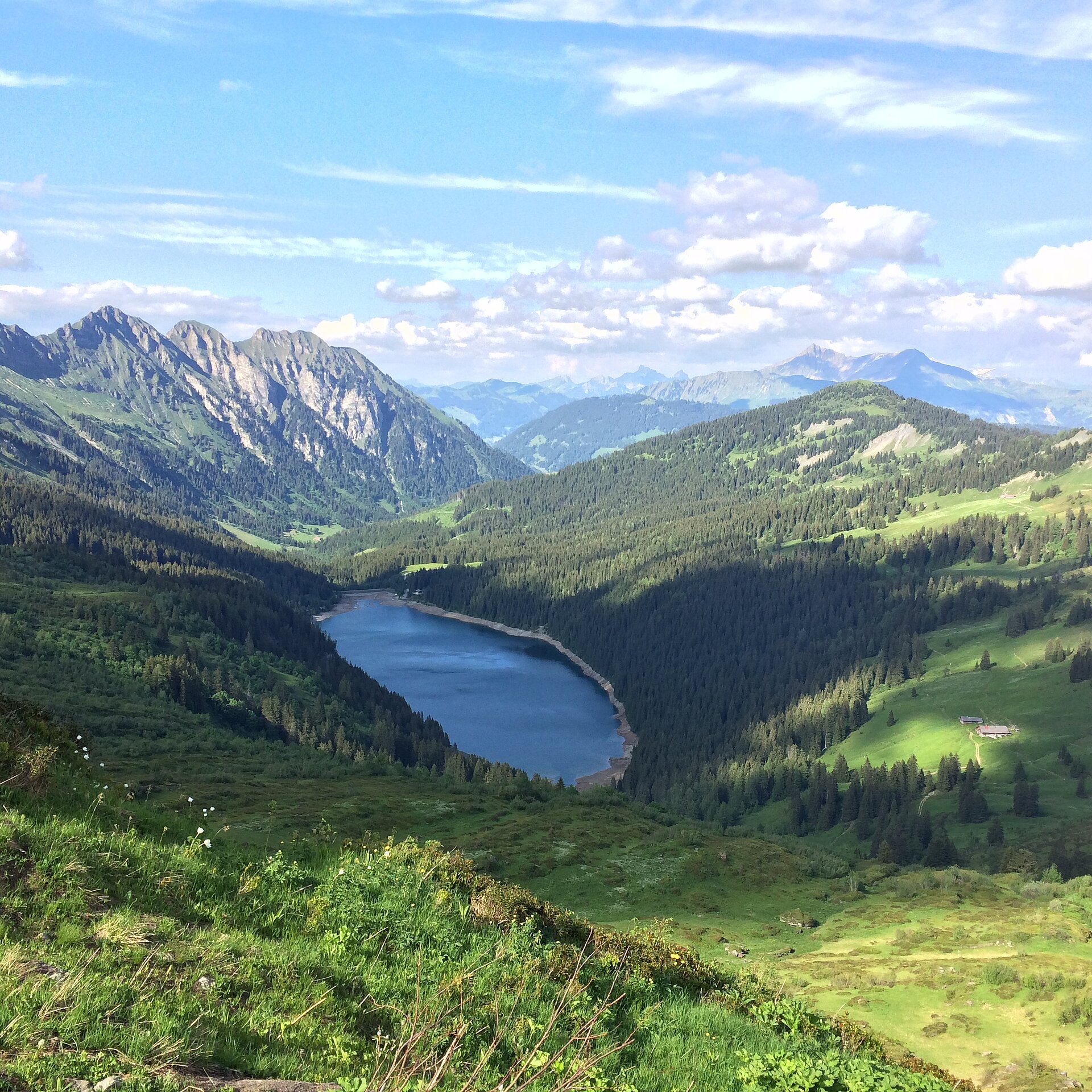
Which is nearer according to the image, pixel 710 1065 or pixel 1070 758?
pixel 710 1065

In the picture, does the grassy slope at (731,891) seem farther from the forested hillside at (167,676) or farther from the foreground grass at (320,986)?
the forested hillside at (167,676)

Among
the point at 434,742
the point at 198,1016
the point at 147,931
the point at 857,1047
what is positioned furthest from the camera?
the point at 434,742

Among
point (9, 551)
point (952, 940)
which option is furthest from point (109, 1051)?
point (9, 551)

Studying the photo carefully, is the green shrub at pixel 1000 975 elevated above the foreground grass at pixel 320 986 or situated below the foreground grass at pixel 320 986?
below

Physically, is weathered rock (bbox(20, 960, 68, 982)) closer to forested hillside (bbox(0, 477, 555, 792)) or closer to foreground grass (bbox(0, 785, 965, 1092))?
foreground grass (bbox(0, 785, 965, 1092))

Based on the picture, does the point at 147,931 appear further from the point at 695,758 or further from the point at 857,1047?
the point at 695,758

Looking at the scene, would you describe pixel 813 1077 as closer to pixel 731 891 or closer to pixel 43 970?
pixel 43 970

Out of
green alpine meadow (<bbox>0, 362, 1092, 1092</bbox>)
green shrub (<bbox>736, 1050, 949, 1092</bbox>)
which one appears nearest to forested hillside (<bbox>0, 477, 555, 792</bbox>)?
green alpine meadow (<bbox>0, 362, 1092, 1092</bbox>)

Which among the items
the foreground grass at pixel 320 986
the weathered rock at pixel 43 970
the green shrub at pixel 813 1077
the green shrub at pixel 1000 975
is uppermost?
the weathered rock at pixel 43 970

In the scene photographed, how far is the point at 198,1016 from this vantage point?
993 cm

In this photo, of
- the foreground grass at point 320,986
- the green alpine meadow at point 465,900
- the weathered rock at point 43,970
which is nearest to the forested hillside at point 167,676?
the green alpine meadow at point 465,900

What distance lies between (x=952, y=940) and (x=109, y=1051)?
203 feet

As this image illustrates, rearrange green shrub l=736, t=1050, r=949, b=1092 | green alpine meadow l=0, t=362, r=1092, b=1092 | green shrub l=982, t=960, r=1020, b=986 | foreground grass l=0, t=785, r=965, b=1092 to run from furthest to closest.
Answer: green shrub l=982, t=960, r=1020, b=986 → green shrub l=736, t=1050, r=949, b=1092 → green alpine meadow l=0, t=362, r=1092, b=1092 → foreground grass l=0, t=785, r=965, b=1092

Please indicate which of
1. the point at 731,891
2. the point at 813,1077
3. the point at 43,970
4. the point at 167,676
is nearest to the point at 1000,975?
the point at 731,891
